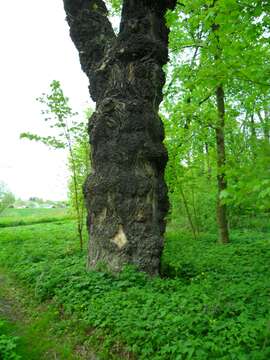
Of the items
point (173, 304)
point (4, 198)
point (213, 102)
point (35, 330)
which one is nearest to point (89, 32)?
point (173, 304)

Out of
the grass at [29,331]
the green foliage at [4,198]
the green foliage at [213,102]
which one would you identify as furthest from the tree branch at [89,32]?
the green foliage at [4,198]

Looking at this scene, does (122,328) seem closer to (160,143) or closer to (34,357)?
(34,357)

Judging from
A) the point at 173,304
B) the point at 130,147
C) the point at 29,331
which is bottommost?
the point at 29,331

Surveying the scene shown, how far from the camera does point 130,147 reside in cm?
590

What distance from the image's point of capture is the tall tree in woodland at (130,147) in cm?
578

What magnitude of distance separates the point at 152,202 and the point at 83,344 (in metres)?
2.55

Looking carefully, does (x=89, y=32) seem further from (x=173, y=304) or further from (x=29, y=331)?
(x=29, y=331)

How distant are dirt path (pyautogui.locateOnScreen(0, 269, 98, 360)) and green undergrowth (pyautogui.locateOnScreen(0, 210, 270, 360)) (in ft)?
0.62

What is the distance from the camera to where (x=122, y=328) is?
393 centimetres

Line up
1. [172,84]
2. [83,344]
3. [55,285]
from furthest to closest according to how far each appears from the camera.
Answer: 1. [172,84]
2. [55,285]
3. [83,344]

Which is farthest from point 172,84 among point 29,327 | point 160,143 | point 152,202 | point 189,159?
point 29,327

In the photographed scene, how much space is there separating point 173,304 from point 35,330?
7.15ft

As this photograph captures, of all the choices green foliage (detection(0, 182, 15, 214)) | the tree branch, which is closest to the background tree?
the tree branch

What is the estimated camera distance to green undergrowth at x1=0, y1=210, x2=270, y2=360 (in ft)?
11.1
